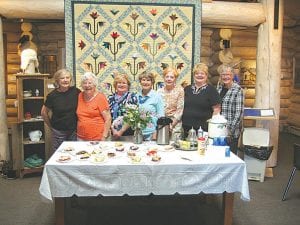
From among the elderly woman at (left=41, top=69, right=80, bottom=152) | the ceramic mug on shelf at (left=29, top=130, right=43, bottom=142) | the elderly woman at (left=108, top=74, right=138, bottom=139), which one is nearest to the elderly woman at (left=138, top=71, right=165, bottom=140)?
the elderly woman at (left=108, top=74, right=138, bottom=139)

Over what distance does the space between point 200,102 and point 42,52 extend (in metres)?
5.16

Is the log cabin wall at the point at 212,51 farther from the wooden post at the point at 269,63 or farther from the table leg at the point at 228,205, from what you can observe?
the table leg at the point at 228,205

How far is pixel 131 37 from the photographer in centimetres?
493

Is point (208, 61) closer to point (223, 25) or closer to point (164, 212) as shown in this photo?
point (223, 25)

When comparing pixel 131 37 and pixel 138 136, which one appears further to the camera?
pixel 131 37

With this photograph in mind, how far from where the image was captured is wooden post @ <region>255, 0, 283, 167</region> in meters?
5.27

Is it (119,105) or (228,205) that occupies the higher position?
(119,105)

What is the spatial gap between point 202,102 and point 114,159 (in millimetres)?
1350

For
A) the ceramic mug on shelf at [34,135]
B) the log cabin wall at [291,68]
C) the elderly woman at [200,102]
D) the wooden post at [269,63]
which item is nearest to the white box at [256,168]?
the wooden post at [269,63]

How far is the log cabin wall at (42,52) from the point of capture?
788 centimetres

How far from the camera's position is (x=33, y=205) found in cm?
398

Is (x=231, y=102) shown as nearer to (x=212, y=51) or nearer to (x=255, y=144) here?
(x=255, y=144)

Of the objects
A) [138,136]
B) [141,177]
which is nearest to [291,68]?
[138,136]

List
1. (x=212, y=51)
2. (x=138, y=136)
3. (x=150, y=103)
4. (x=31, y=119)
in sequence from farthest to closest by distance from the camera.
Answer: (x=212, y=51) < (x=31, y=119) < (x=150, y=103) < (x=138, y=136)
